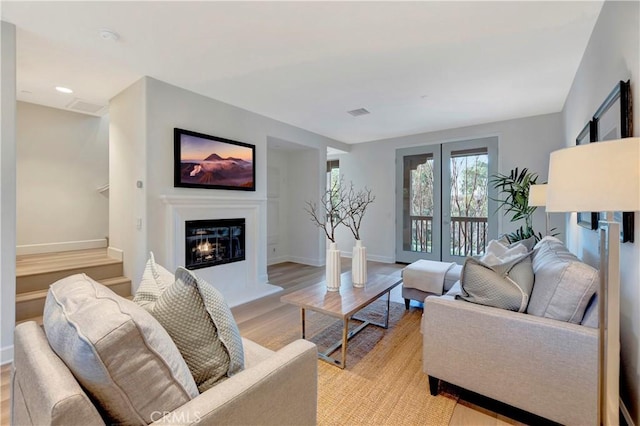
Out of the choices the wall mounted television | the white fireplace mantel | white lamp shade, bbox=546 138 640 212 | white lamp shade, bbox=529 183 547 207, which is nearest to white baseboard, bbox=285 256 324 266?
the white fireplace mantel

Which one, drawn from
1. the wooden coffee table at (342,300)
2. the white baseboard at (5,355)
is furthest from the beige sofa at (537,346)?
the white baseboard at (5,355)

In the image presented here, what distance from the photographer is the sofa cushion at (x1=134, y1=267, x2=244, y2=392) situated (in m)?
1.00

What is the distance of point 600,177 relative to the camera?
102 cm

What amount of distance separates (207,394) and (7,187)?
2.56m

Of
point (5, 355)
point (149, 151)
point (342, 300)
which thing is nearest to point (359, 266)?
point (342, 300)

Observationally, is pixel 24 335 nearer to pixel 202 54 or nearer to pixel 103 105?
pixel 202 54

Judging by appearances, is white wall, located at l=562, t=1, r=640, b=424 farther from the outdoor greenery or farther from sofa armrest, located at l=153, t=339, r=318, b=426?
the outdoor greenery

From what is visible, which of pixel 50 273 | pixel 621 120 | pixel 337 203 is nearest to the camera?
pixel 621 120

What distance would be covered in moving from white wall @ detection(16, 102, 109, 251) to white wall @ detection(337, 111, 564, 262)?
4638 mm

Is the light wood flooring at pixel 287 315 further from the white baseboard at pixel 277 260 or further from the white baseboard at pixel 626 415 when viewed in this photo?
the white baseboard at pixel 626 415

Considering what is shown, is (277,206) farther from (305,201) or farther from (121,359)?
(121,359)

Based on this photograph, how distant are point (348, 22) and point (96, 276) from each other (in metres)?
3.55

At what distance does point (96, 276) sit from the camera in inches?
125

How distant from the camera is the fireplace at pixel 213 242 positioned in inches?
134
